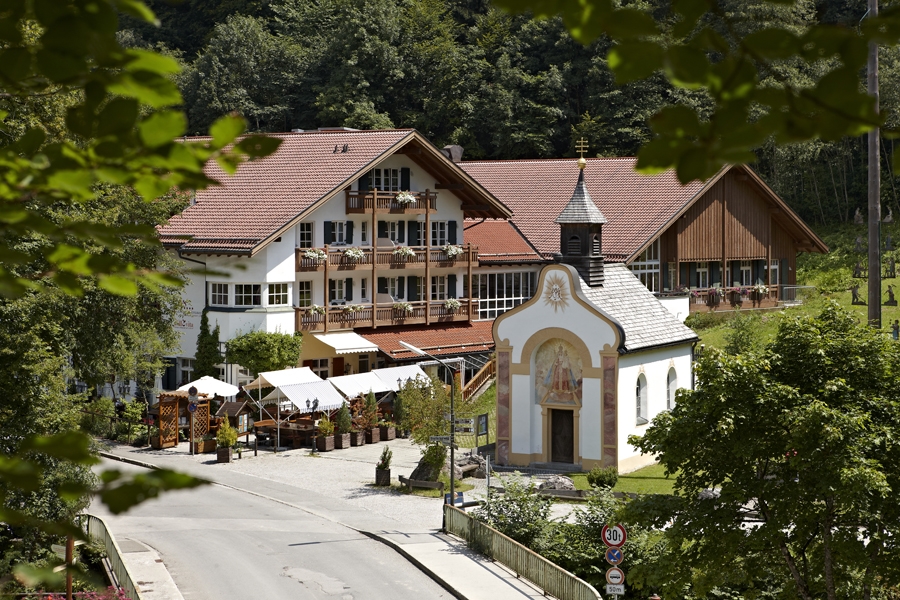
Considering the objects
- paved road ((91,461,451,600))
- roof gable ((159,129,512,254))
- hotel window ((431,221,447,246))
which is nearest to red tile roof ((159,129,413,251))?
roof gable ((159,129,512,254))

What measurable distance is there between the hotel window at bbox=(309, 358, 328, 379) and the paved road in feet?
45.3

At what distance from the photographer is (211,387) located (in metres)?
37.6

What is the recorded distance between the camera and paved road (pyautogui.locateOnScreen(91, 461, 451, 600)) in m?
21.1

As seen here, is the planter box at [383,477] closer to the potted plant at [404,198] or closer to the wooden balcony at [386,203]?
the wooden balcony at [386,203]

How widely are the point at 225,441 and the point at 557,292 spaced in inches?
407

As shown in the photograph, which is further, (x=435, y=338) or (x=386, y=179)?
(x=435, y=338)

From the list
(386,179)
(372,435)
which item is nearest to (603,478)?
(372,435)

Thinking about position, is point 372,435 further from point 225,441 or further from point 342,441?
point 225,441

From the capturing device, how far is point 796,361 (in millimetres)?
18125

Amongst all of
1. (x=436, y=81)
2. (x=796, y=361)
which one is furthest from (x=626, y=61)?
(x=436, y=81)

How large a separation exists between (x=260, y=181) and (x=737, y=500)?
104 feet

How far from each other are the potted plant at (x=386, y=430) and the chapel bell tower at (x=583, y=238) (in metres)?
8.54

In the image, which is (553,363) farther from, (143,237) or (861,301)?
(143,237)

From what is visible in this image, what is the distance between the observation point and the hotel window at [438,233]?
158 feet
